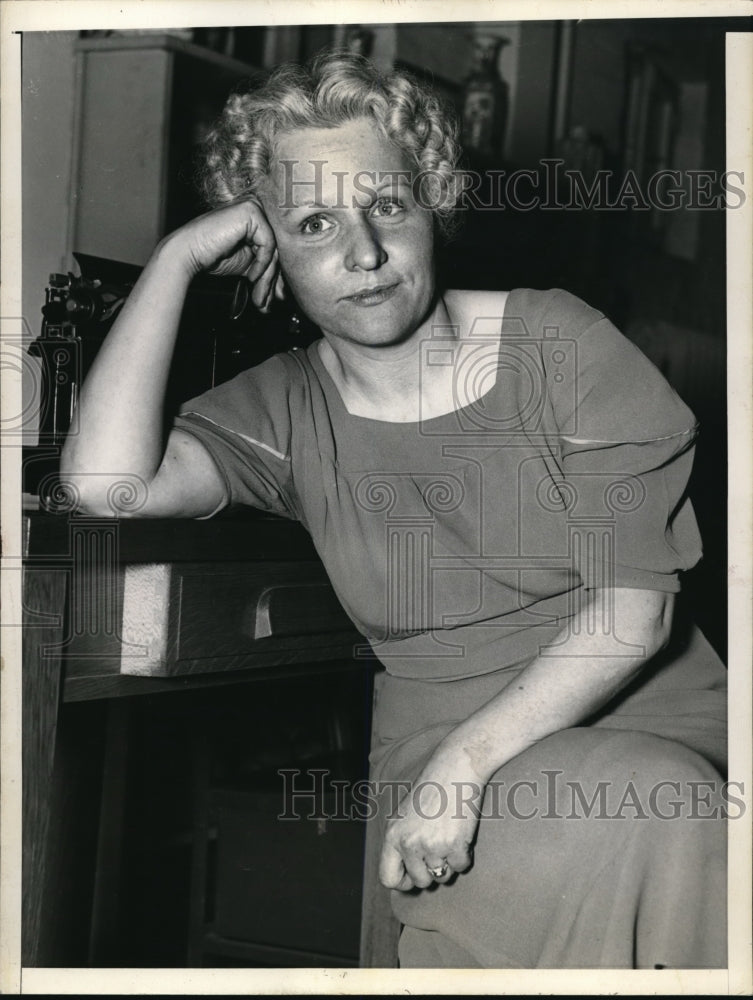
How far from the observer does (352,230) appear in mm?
1026

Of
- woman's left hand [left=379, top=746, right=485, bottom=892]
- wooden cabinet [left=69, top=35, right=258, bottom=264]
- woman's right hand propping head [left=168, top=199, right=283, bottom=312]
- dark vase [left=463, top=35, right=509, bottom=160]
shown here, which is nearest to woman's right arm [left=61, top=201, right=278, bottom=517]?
woman's right hand propping head [left=168, top=199, right=283, bottom=312]

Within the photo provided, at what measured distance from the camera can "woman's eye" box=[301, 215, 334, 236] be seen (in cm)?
104

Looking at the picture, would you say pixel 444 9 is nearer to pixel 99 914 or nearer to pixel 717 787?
pixel 717 787

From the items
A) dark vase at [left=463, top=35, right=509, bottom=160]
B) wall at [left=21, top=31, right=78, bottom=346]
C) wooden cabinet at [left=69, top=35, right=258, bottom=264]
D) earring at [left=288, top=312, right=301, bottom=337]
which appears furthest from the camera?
dark vase at [left=463, top=35, right=509, bottom=160]

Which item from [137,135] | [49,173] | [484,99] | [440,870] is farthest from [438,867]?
[484,99]

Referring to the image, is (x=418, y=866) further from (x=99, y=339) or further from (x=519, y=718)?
(x=99, y=339)

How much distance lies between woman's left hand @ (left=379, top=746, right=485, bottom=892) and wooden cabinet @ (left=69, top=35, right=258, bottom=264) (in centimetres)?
97

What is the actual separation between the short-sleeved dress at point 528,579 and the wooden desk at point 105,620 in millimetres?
89

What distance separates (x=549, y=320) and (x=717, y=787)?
1.57 feet

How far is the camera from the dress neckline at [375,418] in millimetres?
1088

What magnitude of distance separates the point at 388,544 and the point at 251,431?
0.63 feet

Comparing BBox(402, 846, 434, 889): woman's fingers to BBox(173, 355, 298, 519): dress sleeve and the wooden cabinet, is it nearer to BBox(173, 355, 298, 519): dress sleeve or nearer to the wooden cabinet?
BBox(173, 355, 298, 519): dress sleeve

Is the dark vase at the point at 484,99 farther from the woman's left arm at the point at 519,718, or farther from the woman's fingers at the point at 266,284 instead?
the woman's left arm at the point at 519,718

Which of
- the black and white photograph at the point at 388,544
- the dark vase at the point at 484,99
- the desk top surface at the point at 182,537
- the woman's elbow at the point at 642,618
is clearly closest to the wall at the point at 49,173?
the black and white photograph at the point at 388,544
